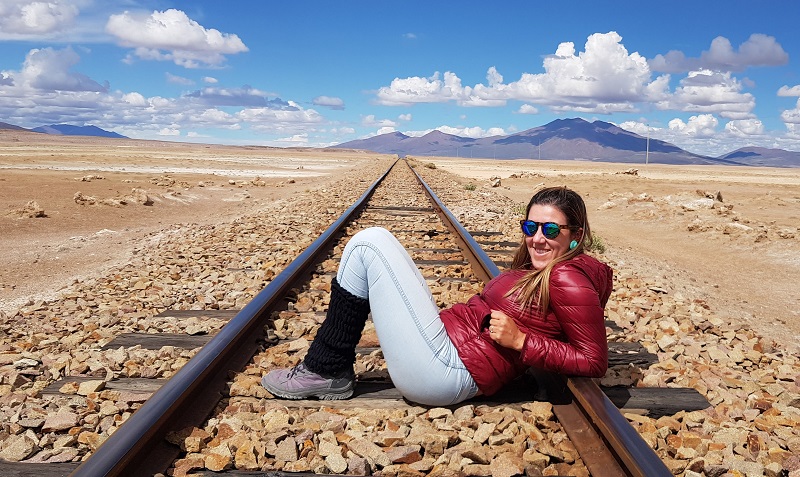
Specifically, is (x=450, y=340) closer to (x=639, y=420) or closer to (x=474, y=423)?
(x=474, y=423)

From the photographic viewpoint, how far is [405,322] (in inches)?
111

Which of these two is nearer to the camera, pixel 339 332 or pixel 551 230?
pixel 551 230

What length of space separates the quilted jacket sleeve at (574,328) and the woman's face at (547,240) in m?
0.19

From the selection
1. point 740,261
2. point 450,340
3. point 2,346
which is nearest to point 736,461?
point 450,340

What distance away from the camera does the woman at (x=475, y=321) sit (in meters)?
2.67

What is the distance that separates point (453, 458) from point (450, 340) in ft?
1.84

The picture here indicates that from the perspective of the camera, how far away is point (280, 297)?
4602 mm

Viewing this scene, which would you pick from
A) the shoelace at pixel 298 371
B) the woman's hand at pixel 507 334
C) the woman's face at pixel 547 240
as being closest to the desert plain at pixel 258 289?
the shoelace at pixel 298 371

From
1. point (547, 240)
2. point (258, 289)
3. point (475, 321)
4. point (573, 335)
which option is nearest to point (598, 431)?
point (573, 335)

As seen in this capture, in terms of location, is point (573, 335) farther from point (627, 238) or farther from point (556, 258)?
point (627, 238)

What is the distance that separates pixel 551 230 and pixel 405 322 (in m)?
0.75

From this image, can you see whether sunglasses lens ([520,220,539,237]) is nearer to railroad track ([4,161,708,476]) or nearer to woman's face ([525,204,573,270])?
woman's face ([525,204,573,270])

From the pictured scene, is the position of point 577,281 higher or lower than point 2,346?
higher

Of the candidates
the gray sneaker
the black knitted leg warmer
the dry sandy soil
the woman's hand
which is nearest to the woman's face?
the woman's hand
